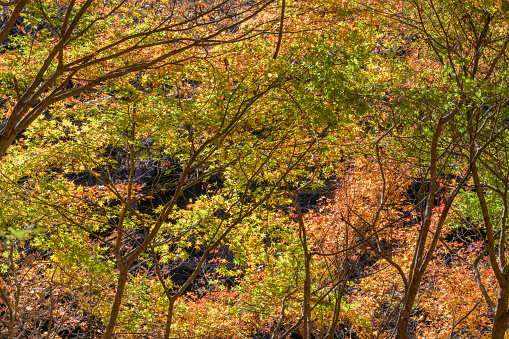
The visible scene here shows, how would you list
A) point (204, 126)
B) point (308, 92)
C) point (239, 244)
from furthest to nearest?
1. point (239, 244)
2. point (204, 126)
3. point (308, 92)

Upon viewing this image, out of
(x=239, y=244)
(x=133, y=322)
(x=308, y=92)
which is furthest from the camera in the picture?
(x=133, y=322)

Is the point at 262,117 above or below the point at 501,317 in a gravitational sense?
above

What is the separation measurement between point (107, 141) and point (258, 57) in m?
2.38

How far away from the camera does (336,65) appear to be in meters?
4.48

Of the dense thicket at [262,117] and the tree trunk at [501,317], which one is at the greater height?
the dense thicket at [262,117]

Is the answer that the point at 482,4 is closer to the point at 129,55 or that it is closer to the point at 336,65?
the point at 336,65

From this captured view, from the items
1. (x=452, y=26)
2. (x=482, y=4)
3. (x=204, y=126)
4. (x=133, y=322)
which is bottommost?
(x=133, y=322)

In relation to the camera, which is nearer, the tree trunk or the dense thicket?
the dense thicket

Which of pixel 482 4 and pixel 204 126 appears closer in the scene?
Answer: pixel 482 4

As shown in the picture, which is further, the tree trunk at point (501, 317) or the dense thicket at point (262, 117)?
the tree trunk at point (501, 317)

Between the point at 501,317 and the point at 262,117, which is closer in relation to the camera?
the point at 501,317

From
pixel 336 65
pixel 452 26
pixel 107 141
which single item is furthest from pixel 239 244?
pixel 452 26

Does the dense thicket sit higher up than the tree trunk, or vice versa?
the dense thicket

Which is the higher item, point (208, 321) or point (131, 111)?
point (131, 111)
